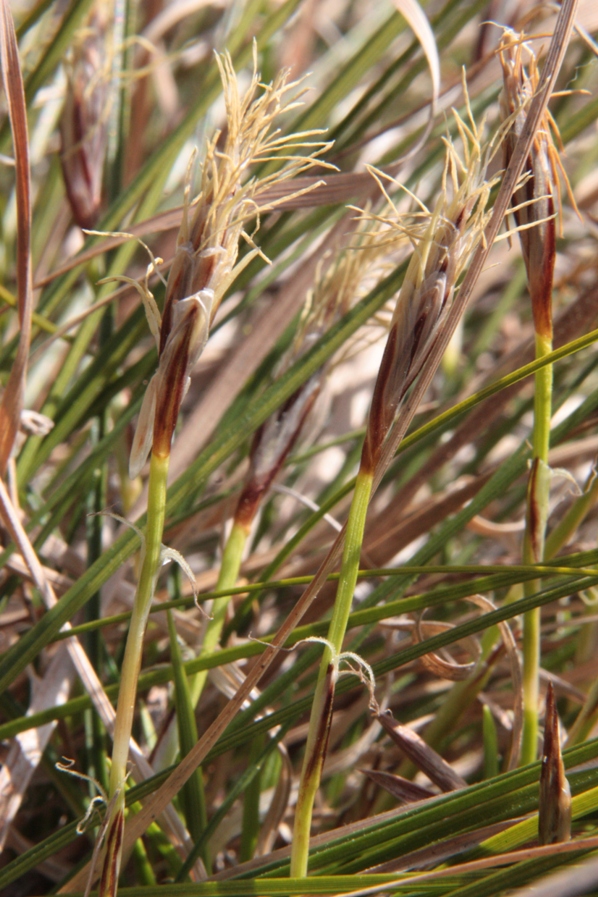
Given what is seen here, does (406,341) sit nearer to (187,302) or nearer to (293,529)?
(187,302)

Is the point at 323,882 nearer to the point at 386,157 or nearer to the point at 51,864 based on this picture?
the point at 51,864

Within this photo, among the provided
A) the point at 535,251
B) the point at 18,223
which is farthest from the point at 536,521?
the point at 18,223

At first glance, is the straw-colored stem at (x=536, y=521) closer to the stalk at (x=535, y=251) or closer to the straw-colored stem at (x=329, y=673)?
the stalk at (x=535, y=251)

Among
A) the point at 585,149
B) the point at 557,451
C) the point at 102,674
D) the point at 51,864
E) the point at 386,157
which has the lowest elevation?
the point at 51,864

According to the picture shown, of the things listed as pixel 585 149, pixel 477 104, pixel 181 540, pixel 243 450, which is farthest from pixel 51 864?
pixel 585 149

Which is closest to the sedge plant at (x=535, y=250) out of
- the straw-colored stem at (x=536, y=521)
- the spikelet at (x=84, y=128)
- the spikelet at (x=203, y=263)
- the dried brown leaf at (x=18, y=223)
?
the straw-colored stem at (x=536, y=521)

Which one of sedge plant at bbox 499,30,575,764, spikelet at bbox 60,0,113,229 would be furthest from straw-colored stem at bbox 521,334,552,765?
spikelet at bbox 60,0,113,229

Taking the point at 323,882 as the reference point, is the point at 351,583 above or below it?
above
